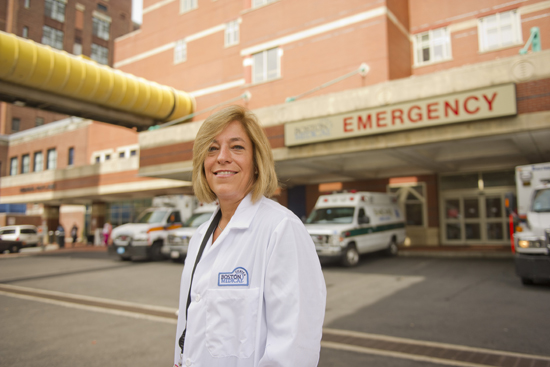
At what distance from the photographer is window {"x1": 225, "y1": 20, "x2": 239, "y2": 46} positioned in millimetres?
25000

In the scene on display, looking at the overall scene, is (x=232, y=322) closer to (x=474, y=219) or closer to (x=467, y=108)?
(x=467, y=108)

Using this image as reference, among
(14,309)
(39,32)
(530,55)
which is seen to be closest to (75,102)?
(39,32)

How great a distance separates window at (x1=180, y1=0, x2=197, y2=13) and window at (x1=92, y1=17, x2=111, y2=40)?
5519 mm

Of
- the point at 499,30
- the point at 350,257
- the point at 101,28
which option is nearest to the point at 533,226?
the point at 350,257

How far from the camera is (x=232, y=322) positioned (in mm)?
1726

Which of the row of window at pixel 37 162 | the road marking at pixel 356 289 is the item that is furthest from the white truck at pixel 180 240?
the row of window at pixel 37 162

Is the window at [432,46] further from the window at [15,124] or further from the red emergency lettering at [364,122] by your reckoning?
the window at [15,124]

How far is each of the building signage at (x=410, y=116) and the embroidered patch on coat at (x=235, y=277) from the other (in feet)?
38.4

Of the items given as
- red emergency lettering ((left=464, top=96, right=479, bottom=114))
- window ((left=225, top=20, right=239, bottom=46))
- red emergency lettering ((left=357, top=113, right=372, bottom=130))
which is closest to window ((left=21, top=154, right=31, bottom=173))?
window ((left=225, top=20, right=239, bottom=46))

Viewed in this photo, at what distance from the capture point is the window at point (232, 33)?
25000 mm

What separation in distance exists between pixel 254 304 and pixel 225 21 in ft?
87.0

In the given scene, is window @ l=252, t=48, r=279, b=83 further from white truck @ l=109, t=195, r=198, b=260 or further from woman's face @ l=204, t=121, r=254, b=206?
woman's face @ l=204, t=121, r=254, b=206

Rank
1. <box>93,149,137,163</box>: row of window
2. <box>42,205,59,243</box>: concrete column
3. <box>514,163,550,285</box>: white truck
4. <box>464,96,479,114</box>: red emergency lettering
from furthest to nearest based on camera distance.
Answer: <box>42,205,59,243</box>: concrete column, <box>93,149,137,163</box>: row of window, <box>464,96,479,114</box>: red emergency lettering, <box>514,163,550,285</box>: white truck

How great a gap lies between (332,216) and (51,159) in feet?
112
